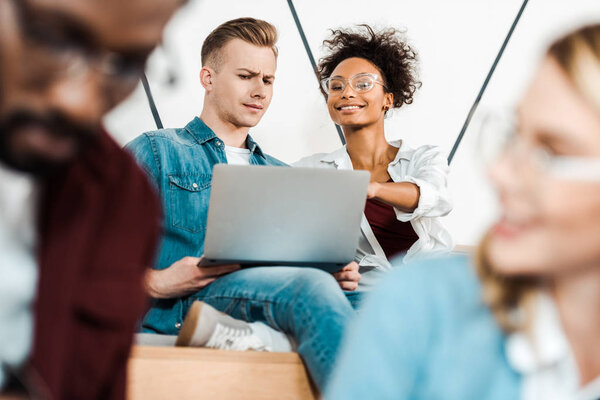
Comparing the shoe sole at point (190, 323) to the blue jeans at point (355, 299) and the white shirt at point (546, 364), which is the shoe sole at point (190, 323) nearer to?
the blue jeans at point (355, 299)

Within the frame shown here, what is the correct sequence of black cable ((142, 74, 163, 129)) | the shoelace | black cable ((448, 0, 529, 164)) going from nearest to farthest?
1. the shoelace
2. black cable ((142, 74, 163, 129))
3. black cable ((448, 0, 529, 164))

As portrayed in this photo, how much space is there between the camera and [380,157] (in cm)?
217

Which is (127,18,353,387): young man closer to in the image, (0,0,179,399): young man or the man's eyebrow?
the man's eyebrow

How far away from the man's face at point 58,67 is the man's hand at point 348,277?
3.79 feet

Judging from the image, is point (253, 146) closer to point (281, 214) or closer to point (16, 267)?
point (281, 214)

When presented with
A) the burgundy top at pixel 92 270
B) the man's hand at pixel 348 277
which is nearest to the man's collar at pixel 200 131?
the man's hand at pixel 348 277

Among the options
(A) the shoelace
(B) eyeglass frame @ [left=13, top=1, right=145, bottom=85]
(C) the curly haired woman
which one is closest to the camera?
(B) eyeglass frame @ [left=13, top=1, right=145, bottom=85]

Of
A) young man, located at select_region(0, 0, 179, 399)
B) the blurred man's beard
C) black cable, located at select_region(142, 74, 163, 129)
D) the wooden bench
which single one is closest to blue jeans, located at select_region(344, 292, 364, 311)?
the wooden bench

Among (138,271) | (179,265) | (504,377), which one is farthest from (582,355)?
(179,265)

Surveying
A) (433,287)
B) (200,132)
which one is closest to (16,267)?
(433,287)

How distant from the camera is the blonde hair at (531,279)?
59 centimetres

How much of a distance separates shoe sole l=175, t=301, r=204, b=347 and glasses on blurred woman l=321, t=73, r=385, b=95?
1117mm

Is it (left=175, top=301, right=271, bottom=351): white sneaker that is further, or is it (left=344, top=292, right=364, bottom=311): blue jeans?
(left=344, top=292, right=364, bottom=311): blue jeans

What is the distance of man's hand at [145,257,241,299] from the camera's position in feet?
4.99
